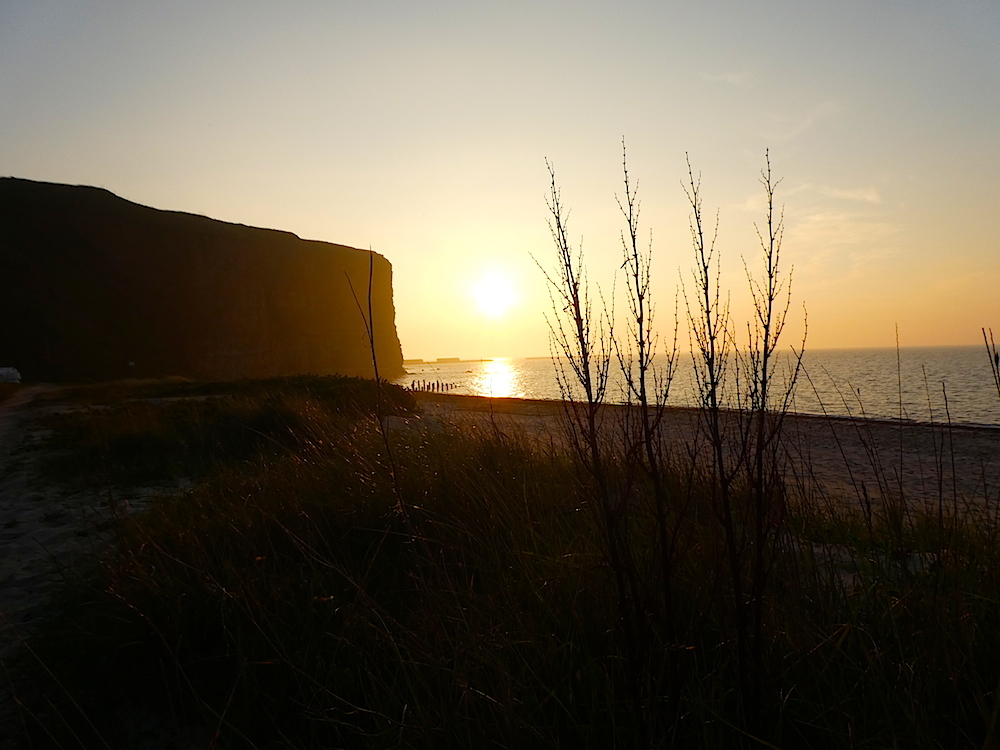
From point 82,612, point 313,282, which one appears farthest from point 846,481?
point 313,282

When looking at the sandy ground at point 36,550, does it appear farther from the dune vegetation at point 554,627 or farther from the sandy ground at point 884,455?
the sandy ground at point 884,455

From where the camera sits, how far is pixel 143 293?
45.4 meters

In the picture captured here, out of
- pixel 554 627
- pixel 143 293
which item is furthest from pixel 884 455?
pixel 143 293

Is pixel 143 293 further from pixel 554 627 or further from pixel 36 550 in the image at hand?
pixel 554 627

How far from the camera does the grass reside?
4.96 ft

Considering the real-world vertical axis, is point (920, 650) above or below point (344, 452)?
below

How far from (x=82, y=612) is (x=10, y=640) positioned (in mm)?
321

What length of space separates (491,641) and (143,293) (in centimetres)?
5397

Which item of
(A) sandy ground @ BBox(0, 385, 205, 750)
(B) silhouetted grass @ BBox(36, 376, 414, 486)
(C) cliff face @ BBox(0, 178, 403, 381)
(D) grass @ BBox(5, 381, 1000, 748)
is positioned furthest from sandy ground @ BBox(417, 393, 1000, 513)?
(C) cliff face @ BBox(0, 178, 403, 381)

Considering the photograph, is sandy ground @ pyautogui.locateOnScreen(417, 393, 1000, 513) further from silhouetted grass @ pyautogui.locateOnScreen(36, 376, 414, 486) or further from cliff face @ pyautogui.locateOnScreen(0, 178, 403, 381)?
cliff face @ pyautogui.locateOnScreen(0, 178, 403, 381)

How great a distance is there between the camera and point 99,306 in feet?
137

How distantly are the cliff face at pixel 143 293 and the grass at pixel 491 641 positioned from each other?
88.8 feet

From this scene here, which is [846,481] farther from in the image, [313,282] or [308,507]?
[313,282]

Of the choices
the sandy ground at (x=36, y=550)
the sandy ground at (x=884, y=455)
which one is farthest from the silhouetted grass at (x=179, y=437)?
the sandy ground at (x=884, y=455)
